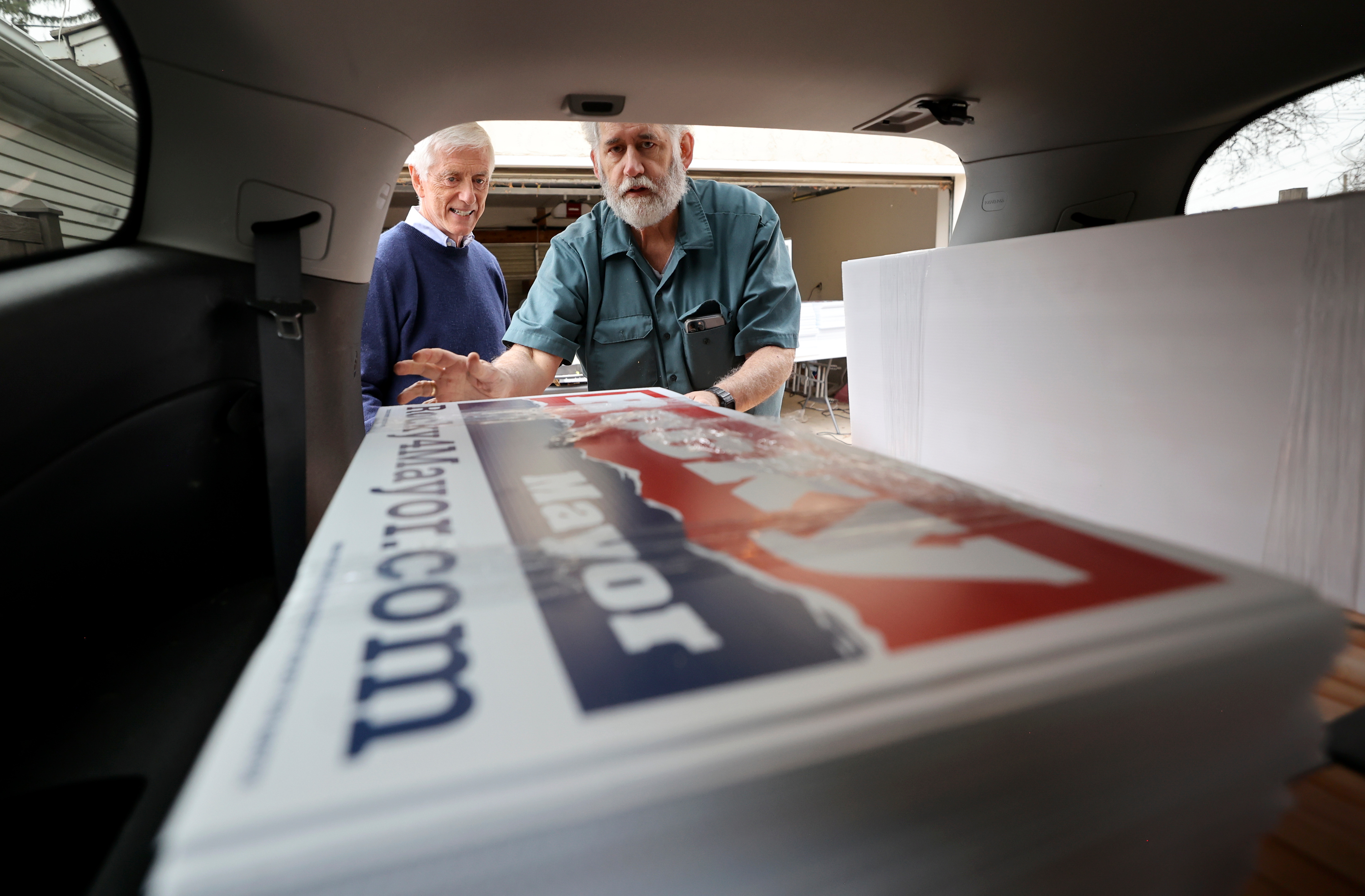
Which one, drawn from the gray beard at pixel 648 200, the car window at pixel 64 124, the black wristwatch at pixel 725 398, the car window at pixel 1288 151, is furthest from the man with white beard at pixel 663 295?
the car window at pixel 64 124

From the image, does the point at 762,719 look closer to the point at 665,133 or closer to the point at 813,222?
the point at 665,133

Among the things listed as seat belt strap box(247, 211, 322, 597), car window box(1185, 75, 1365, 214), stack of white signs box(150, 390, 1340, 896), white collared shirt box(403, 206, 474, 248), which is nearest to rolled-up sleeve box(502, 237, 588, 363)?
white collared shirt box(403, 206, 474, 248)

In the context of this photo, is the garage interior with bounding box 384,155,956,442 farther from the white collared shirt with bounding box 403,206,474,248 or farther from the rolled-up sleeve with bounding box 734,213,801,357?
the rolled-up sleeve with bounding box 734,213,801,357

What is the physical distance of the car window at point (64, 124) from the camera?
0.50 meters

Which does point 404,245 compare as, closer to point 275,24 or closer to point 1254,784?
point 275,24

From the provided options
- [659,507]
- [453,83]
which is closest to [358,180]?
[453,83]

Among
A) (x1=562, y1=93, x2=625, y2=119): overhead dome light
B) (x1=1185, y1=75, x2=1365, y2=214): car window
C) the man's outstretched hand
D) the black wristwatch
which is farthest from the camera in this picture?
the black wristwatch

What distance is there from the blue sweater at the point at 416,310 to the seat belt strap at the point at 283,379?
89 centimetres

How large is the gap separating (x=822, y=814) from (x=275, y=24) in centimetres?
65

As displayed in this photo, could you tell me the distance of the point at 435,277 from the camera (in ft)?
5.43

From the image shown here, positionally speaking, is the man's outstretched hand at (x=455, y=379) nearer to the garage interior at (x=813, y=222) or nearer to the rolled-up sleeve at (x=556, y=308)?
the rolled-up sleeve at (x=556, y=308)

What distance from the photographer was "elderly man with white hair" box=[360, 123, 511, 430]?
5.09ft

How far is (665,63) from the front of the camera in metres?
0.67

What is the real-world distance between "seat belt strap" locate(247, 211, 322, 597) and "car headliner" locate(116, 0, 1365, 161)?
131mm
